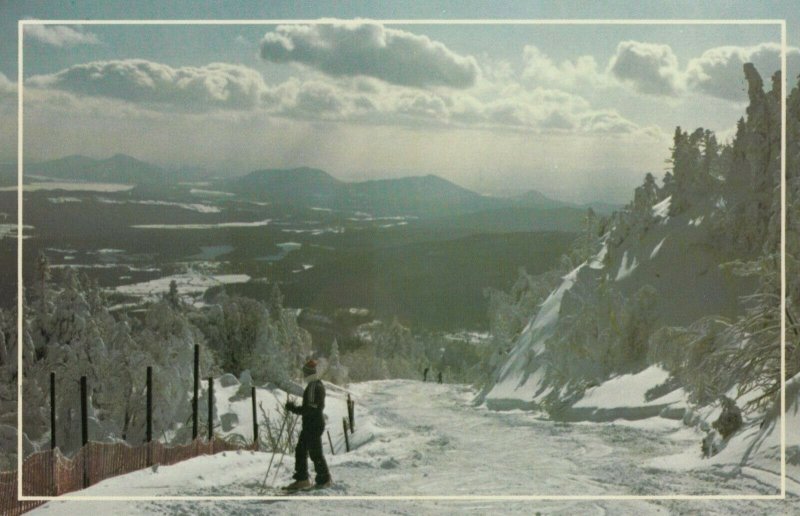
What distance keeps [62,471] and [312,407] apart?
6.46 feet

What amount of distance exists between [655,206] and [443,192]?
5660mm

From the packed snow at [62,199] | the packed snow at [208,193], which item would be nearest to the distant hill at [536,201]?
the packed snow at [208,193]

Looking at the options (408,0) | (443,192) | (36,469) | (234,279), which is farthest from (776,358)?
(36,469)

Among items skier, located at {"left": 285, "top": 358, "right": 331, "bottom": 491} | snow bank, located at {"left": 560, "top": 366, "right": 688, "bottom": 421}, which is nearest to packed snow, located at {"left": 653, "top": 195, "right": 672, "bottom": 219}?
snow bank, located at {"left": 560, "top": 366, "right": 688, "bottom": 421}

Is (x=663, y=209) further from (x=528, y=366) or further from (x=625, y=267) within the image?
(x=528, y=366)

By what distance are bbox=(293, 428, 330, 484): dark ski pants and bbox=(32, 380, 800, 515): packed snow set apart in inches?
5.5

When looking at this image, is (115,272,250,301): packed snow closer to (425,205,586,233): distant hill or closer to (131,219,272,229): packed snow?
(131,219,272,229): packed snow

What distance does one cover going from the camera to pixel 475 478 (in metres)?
7.64

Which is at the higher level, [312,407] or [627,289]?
[627,289]

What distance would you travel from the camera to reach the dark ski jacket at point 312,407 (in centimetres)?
645

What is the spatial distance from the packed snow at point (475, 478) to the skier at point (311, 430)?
115 millimetres

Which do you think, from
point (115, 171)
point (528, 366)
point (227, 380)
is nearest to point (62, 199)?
point (115, 171)

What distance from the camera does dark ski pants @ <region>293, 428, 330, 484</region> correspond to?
6578 mm

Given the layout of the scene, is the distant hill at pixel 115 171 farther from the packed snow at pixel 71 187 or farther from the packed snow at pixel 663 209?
the packed snow at pixel 663 209
